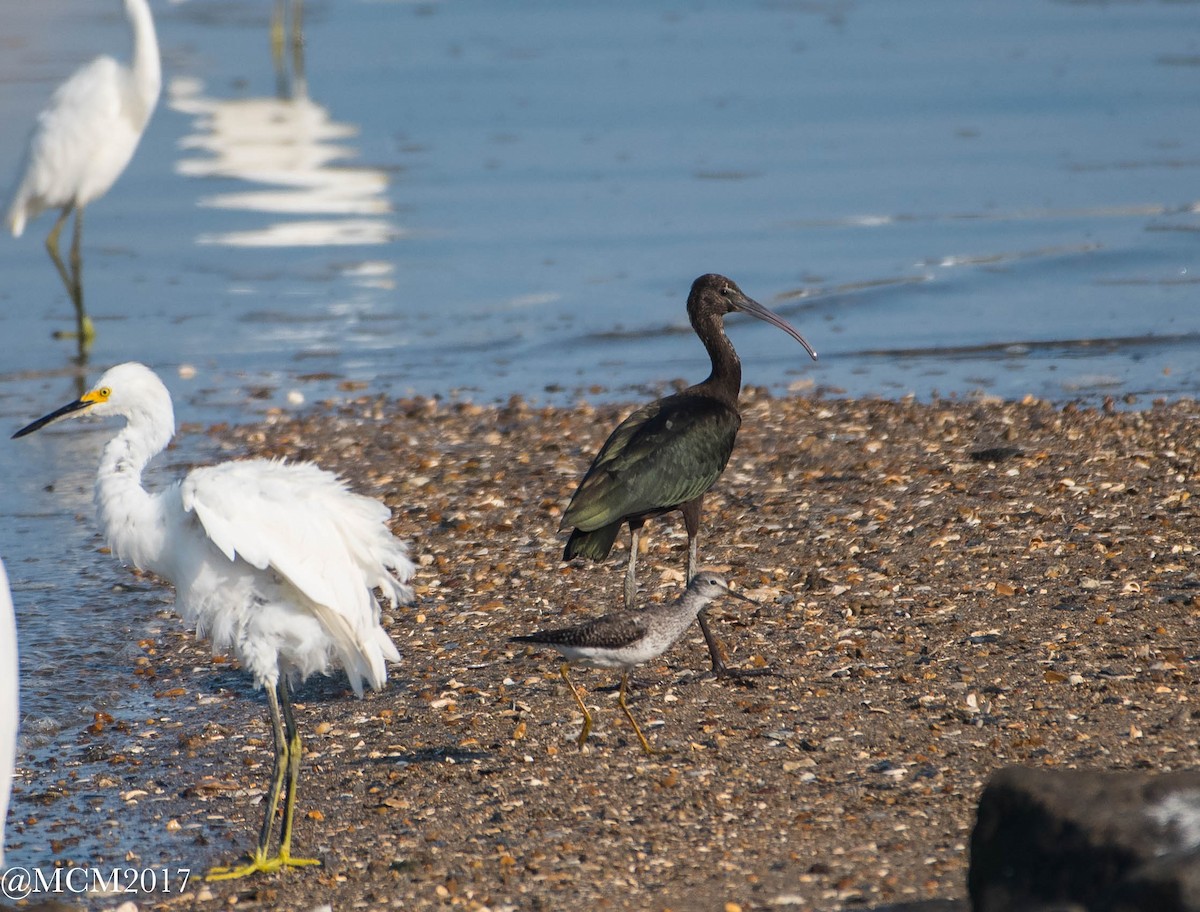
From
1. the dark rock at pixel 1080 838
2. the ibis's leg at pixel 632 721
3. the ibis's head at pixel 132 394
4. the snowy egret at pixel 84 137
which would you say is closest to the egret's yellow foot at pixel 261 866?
the ibis's leg at pixel 632 721

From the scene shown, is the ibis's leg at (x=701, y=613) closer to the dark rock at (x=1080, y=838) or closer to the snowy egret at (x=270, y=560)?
the snowy egret at (x=270, y=560)

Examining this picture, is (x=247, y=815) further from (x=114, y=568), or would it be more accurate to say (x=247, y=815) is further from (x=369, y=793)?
(x=114, y=568)

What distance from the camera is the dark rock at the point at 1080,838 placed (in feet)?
13.0

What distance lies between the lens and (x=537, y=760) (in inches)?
248

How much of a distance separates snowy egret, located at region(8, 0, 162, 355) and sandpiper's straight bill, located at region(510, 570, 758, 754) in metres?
10.4

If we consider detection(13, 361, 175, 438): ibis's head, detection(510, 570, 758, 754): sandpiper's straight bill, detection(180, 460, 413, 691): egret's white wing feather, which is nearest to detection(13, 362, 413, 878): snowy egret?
detection(180, 460, 413, 691): egret's white wing feather

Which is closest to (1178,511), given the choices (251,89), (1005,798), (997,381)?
(997,381)

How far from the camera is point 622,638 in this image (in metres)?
6.08

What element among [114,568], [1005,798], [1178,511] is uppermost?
[1005,798]

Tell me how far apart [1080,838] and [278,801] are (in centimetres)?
311

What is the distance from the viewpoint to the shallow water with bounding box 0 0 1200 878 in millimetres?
11953

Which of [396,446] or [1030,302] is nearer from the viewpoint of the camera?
[396,446]

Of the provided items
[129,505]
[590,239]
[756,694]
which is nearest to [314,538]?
[129,505]

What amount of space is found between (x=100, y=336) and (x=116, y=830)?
9595 mm
